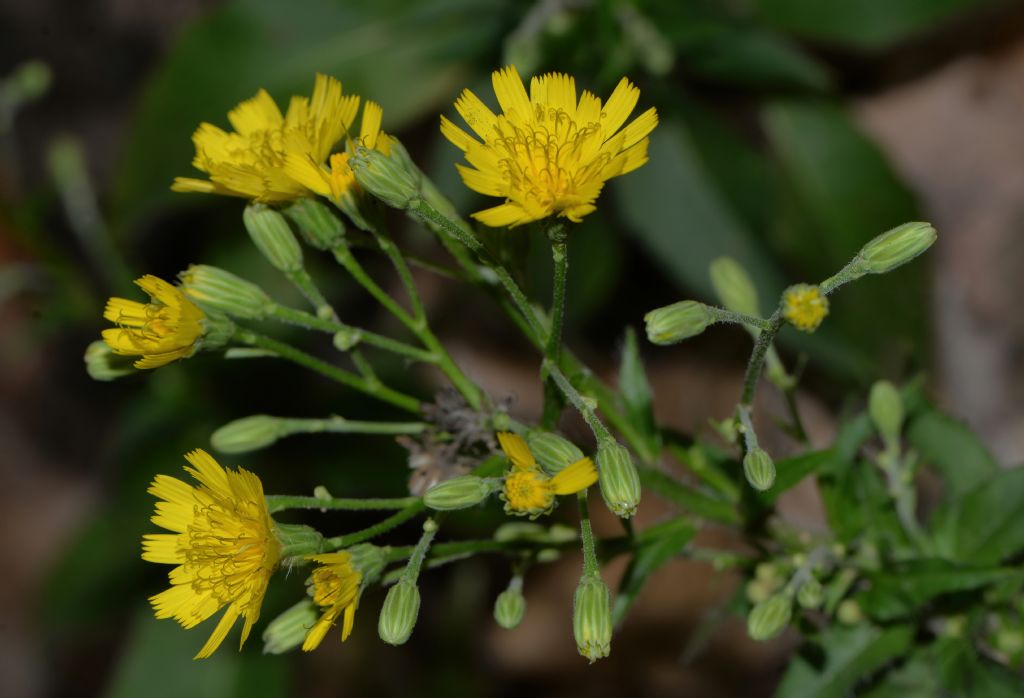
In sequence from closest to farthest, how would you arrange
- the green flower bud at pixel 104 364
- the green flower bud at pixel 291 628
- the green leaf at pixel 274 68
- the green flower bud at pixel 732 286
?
the green flower bud at pixel 291 628
the green flower bud at pixel 104 364
the green flower bud at pixel 732 286
the green leaf at pixel 274 68

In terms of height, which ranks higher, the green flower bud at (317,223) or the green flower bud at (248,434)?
the green flower bud at (317,223)

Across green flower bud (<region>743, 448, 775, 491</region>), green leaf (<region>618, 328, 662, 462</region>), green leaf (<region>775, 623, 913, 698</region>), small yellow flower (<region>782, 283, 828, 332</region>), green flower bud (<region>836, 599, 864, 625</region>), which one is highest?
small yellow flower (<region>782, 283, 828, 332</region>)

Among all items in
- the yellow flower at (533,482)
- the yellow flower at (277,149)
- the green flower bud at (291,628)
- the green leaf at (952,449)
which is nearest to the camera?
the yellow flower at (533,482)

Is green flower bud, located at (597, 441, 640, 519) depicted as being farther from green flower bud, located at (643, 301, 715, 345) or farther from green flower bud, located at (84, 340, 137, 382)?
green flower bud, located at (84, 340, 137, 382)

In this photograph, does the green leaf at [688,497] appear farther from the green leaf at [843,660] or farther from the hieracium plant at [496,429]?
the green leaf at [843,660]

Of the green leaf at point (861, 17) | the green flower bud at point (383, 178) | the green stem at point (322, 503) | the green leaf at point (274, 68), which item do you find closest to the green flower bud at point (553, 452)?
the green stem at point (322, 503)

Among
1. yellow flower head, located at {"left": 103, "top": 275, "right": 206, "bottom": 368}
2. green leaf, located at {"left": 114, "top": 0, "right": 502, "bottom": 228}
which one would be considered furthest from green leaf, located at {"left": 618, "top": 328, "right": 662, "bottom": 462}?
green leaf, located at {"left": 114, "top": 0, "right": 502, "bottom": 228}

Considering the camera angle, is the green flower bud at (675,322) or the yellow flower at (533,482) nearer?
the yellow flower at (533,482)
